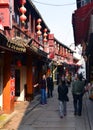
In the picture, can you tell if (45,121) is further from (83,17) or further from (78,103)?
(83,17)

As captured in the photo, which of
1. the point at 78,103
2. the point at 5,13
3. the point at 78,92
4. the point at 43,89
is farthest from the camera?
the point at 43,89

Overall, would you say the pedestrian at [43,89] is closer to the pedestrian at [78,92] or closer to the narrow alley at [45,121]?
the narrow alley at [45,121]

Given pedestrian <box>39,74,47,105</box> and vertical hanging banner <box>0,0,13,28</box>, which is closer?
vertical hanging banner <box>0,0,13,28</box>

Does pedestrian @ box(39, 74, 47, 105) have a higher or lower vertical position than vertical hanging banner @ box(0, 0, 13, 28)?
lower

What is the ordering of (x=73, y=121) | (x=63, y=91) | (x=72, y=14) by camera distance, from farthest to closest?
1. (x=72, y=14)
2. (x=63, y=91)
3. (x=73, y=121)

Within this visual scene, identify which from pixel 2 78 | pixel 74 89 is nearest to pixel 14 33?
pixel 2 78

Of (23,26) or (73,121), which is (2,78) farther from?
(23,26)

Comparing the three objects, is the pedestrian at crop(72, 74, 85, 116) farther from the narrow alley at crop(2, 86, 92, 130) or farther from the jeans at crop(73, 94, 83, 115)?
the narrow alley at crop(2, 86, 92, 130)

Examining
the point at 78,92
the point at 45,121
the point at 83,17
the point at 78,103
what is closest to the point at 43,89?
the point at 78,103

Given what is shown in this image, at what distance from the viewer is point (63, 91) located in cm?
1655


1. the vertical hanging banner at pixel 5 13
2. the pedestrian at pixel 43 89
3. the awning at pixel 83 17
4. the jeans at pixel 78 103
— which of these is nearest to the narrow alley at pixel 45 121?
the jeans at pixel 78 103

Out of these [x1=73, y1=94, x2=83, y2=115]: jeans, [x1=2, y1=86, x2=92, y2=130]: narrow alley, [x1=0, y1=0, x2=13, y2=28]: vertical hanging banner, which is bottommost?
[x1=2, y1=86, x2=92, y2=130]: narrow alley

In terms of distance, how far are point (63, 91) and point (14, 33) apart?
4818 mm

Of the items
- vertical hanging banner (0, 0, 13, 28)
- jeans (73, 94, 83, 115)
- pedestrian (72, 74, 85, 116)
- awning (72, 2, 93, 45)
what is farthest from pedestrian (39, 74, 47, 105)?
vertical hanging banner (0, 0, 13, 28)
